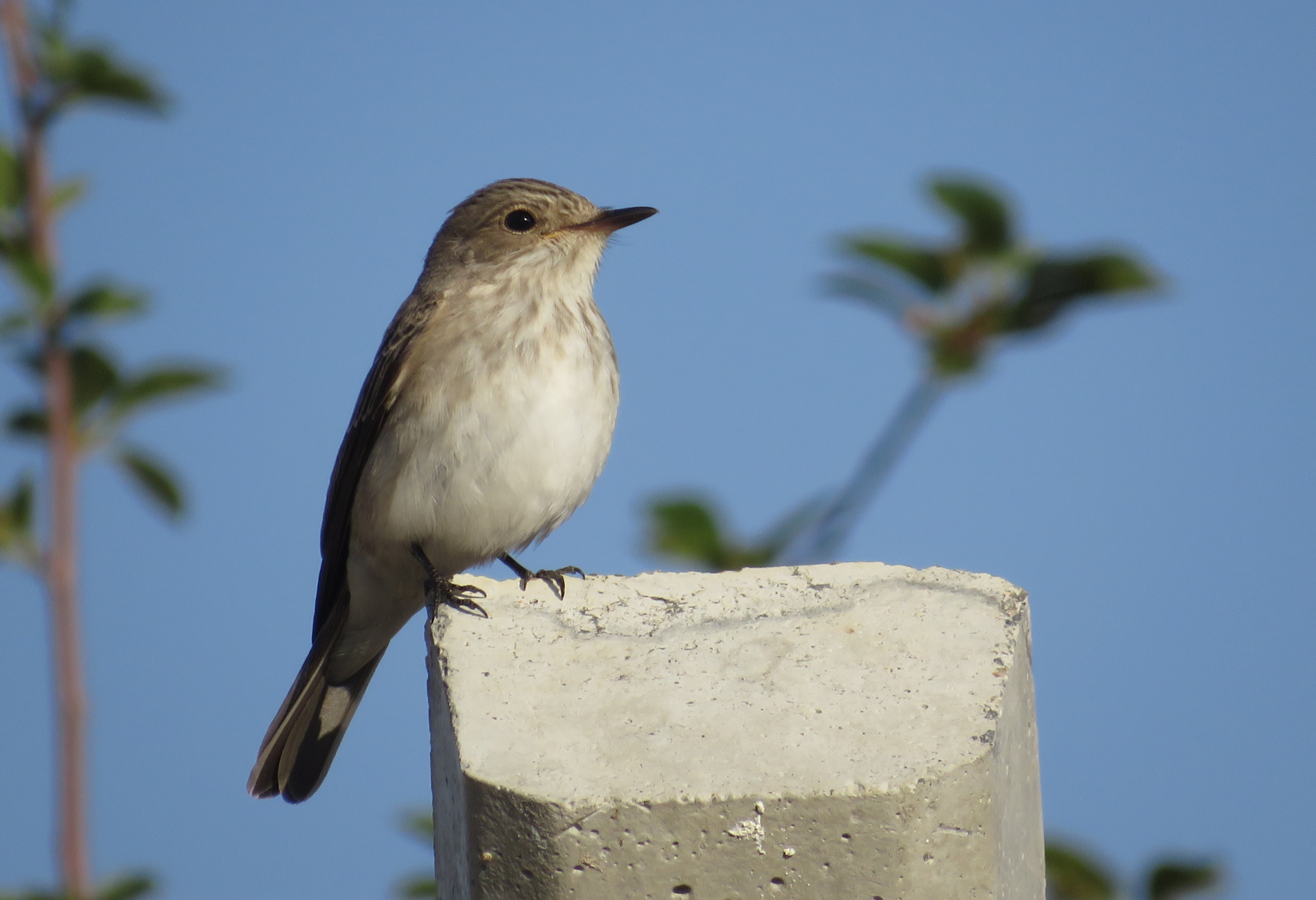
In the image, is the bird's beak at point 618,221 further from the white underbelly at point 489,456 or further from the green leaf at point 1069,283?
the green leaf at point 1069,283

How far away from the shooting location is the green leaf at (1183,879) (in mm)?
3527

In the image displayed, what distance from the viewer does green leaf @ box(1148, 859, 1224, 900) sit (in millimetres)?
3527

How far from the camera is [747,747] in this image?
2539 mm

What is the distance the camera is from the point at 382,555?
17.3 ft

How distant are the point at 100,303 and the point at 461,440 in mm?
1324

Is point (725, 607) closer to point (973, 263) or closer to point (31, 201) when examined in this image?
point (973, 263)

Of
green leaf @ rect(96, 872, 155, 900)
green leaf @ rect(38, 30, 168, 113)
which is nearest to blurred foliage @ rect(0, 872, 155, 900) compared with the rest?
green leaf @ rect(96, 872, 155, 900)

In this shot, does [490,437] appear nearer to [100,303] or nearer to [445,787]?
[100,303]

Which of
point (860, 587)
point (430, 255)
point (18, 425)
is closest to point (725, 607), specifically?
point (860, 587)

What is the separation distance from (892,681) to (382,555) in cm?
297

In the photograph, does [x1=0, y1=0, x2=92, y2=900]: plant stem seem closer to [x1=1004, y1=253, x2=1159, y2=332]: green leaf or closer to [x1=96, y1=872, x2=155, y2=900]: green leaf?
[x1=96, y1=872, x2=155, y2=900]: green leaf

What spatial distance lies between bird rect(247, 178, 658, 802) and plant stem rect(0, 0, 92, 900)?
109cm

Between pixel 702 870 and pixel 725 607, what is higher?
pixel 725 607

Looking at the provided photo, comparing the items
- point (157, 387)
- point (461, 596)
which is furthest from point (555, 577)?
point (157, 387)
